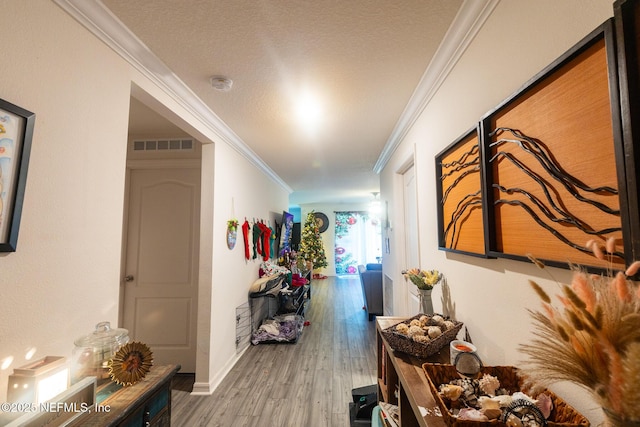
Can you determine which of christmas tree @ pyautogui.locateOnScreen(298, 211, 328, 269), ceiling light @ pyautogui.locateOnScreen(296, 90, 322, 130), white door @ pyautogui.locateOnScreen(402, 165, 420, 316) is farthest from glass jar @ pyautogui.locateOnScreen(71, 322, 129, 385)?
christmas tree @ pyautogui.locateOnScreen(298, 211, 328, 269)

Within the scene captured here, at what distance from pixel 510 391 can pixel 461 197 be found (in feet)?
2.74

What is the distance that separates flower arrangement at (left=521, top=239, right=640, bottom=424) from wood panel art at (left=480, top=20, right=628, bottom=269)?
0.24 m

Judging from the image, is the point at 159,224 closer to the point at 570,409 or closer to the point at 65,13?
the point at 65,13

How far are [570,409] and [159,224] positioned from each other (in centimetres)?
328

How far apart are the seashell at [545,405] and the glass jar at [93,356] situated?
1509 millimetres

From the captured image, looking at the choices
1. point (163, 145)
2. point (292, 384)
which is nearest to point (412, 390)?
point (292, 384)

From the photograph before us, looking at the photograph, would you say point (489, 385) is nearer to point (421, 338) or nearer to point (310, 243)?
point (421, 338)

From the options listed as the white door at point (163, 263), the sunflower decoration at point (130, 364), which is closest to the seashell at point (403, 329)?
the sunflower decoration at point (130, 364)

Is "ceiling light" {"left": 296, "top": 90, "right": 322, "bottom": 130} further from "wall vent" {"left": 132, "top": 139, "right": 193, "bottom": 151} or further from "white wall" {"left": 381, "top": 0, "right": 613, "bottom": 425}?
"wall vent" {"left": 132, "top": 139, "right": 193, "bottom": 151}

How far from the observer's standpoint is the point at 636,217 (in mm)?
531

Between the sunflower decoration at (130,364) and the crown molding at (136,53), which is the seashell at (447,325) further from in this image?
the crown molding at (136,53)

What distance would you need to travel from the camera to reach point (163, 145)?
289 centimetres

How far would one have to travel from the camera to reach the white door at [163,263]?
9.25ft

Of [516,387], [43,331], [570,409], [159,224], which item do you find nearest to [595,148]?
[570,409]
